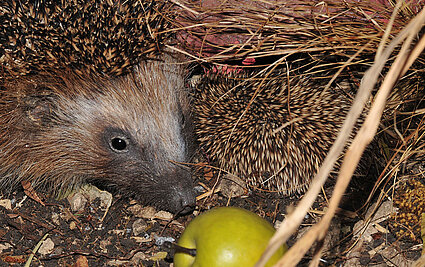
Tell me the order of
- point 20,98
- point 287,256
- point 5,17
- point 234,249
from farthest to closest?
point 20,98
point 5,17
point 234,249
point 287,256

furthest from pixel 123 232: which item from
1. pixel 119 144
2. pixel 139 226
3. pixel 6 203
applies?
pixel 6 203

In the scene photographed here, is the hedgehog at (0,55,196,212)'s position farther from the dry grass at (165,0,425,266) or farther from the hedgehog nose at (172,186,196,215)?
the dry grass at (165,0,425,266)

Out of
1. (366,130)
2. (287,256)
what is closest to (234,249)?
(287,256)

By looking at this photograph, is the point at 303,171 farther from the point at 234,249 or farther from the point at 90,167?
the point at 90,167

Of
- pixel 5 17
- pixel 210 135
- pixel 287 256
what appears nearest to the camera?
pixel 287 256

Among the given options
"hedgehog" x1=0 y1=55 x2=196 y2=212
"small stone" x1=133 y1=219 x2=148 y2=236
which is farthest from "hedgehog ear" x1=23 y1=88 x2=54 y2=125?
"small stone" x1=133 y1=219 x2=148 y2=236

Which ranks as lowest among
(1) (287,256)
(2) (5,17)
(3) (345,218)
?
(3) (345,218)

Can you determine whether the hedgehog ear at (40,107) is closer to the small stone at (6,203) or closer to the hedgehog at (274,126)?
the small stone at (6,203)

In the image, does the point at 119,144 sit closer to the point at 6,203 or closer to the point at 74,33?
the point at 74,33
